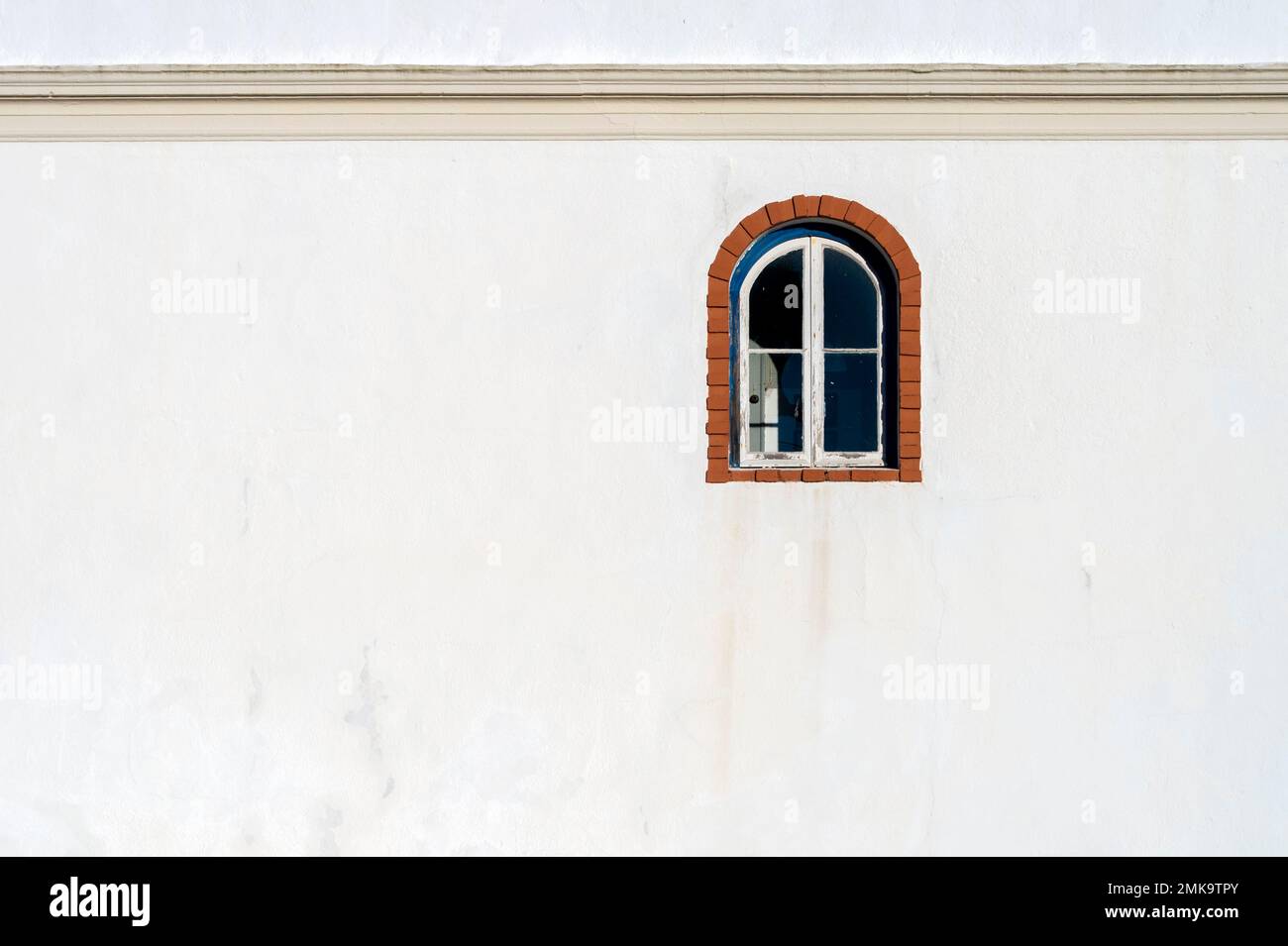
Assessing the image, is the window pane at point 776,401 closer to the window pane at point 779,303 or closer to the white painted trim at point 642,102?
the window pane at point 779,303

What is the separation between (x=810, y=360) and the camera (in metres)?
3.74

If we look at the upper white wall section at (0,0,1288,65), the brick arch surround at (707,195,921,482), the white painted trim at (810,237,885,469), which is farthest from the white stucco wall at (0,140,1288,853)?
the upper white wall section at (0,0,1288,65)

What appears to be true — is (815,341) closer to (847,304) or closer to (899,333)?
(847,304)

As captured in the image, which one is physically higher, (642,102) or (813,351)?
(642,102)

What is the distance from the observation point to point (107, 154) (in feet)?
12.2

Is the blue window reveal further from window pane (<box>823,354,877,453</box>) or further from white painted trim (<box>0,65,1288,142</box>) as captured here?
white painted trim (<box>0,65,1288,142</box>)

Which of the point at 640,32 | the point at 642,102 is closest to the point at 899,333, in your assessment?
the point at 642,102

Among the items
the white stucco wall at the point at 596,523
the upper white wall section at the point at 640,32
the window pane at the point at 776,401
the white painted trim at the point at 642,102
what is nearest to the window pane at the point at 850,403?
the window pane at the point at 776,401

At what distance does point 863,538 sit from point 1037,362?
101 cm

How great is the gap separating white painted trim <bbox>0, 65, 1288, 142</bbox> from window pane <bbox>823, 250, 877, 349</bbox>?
532 mm

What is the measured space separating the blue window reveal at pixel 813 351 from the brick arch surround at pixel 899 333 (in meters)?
0.08

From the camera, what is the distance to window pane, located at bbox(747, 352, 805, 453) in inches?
149

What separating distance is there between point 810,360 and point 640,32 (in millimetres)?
1532

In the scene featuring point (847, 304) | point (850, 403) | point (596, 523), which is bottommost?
point (596, 523)
